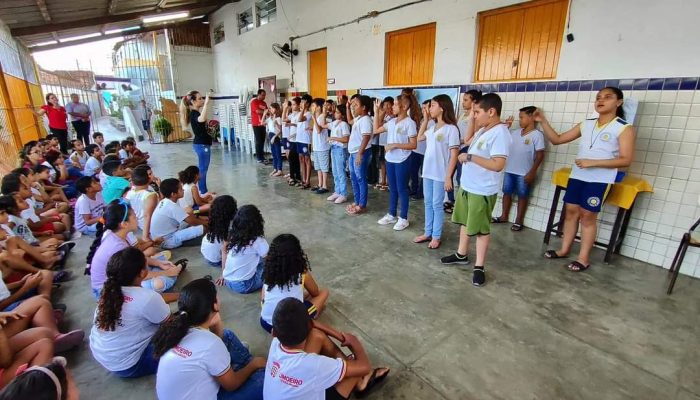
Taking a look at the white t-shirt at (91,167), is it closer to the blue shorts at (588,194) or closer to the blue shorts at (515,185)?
the blue shorts at (515,185)

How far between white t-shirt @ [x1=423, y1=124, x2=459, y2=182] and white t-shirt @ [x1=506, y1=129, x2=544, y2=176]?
0.93 meters

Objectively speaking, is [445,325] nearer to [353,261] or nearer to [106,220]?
[353,261]

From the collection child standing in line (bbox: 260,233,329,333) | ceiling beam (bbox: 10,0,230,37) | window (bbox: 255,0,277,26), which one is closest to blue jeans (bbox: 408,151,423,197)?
child standing in line (bbox: 260,233,329,333)

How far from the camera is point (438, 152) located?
3.40 meters

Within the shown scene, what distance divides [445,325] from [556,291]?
1.12m

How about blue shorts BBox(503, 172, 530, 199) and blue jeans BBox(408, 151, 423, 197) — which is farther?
blue jeans BBox(408, 151, 423, 197)

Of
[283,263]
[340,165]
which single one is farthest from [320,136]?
[283,263]

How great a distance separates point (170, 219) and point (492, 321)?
3.09m

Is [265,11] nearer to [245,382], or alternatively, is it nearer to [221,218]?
[221,218]

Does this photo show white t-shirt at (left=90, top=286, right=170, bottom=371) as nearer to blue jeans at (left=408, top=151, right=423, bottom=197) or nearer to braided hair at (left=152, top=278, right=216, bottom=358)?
braided hair at (left=152, top=278, right=216, bottom=358)

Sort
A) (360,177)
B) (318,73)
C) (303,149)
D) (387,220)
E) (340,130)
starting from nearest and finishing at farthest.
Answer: (387,220), (360,177), (340,130), (303,149), (318,73)

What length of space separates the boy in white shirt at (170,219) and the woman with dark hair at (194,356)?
7.20ft

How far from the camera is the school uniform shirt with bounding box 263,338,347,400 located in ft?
4.56

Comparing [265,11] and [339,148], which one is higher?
[265,11]
